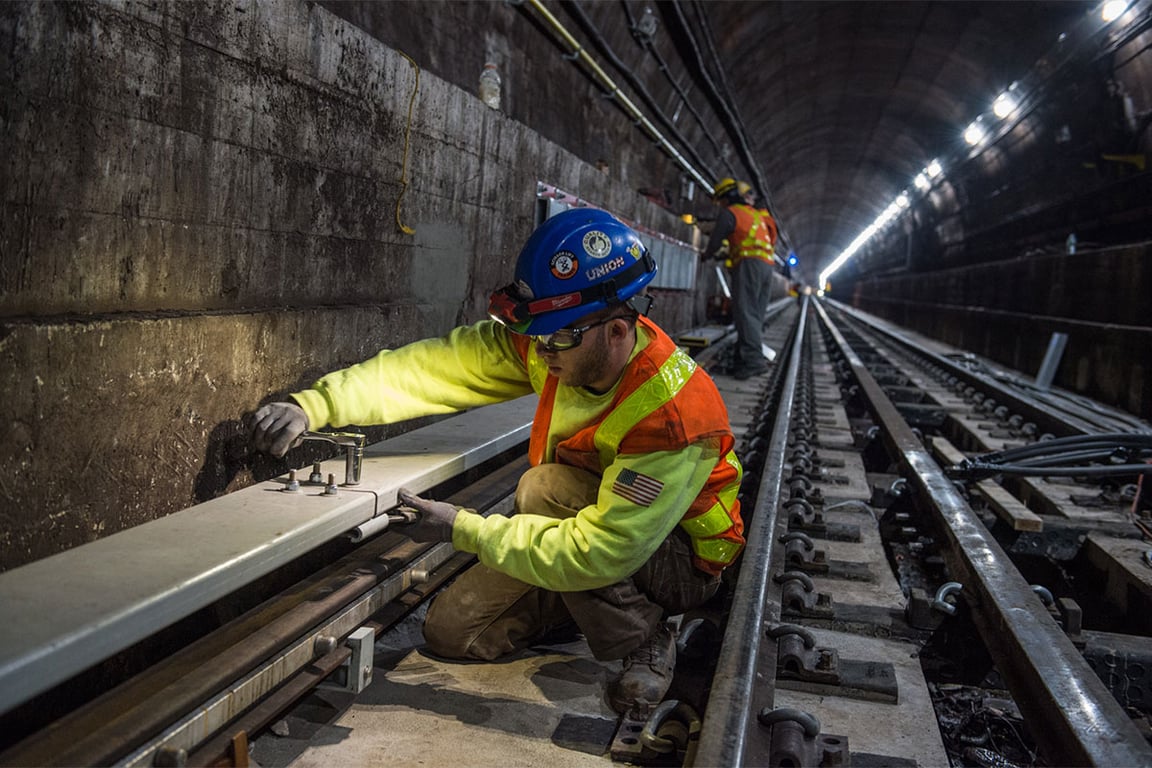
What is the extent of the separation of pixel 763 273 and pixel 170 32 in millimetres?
7607

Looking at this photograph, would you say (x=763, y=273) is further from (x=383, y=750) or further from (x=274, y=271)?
(x=383, y=750)

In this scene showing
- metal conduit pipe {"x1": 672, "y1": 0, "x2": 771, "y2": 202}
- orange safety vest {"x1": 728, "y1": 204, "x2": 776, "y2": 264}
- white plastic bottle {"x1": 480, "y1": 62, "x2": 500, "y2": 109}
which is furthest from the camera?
metal conduit pipe {"x1": 672, "y1": 0, "x2": 771, "y2": 202}


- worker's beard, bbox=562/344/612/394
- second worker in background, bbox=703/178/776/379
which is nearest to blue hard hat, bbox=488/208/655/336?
worker's beard, bbox=562/344/612/394

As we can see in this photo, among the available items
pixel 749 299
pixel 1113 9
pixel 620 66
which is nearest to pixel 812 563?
pixel 749 299

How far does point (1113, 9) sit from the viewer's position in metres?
12.0

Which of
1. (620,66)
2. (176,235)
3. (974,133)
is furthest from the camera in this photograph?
(974,133)

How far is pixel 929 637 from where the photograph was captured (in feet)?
11.2

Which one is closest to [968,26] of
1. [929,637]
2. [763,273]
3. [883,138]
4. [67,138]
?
[763,273]

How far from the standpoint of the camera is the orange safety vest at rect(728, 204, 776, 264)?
9797 millimetres

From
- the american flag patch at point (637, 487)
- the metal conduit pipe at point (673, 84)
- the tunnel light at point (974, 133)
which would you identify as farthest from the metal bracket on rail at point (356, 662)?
the tunnel light at point (974, 133)

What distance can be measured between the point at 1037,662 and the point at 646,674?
3.60 ft

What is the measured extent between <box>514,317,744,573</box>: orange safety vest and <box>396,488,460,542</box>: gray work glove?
0.46m

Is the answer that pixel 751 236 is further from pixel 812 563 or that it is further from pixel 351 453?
pixel 351 453

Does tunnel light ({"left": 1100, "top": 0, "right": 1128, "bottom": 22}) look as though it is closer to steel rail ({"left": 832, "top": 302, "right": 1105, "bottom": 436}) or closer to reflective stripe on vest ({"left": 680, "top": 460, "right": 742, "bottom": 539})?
steel rail ({"left": 832, "top": 302, "right": 1105, "bottom": 436})
